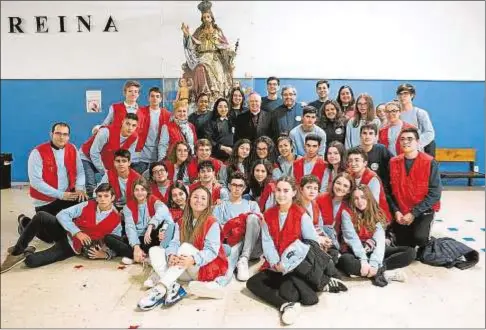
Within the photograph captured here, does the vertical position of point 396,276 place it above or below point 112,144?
below

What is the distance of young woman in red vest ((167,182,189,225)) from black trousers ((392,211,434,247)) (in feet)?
5.45

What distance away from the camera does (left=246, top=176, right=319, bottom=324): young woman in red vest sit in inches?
111

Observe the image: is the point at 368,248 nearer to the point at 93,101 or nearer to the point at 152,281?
the point at 152,281

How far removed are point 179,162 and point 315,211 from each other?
4.27 ft

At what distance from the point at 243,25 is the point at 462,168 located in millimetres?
4013

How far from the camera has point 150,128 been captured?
4.29 meters

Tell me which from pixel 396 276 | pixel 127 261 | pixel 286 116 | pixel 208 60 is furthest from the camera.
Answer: pixel 208 60

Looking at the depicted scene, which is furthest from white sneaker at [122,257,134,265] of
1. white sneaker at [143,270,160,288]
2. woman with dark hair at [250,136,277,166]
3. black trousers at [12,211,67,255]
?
woman with dark hair at [250,136,277,166]

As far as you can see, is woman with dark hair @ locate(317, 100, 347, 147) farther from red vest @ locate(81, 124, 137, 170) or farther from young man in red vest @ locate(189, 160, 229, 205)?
red vest @ locate(81, 124, 137, 170)

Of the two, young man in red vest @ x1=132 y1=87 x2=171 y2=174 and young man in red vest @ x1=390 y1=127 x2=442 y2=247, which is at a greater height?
young man in red vest @ x1=132 y1=87 x2=171 y2=174

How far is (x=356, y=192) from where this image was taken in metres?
3.17

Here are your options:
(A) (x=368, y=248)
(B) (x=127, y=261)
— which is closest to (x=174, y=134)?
(B) (x=127, y=261)

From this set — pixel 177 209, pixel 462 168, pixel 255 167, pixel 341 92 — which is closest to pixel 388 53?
pixel 462 168

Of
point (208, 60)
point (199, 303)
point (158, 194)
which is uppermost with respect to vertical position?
point (208, 60)
